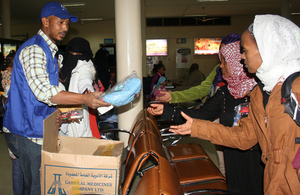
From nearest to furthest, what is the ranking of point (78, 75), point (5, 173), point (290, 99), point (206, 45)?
point (290, 99)
point (78, 75)
point (5, 173)
point (206, 45)

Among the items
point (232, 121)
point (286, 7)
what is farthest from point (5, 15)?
point (286, 7)

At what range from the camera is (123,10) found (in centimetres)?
285

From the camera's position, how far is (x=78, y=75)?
2.23m

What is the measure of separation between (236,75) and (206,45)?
460 inches

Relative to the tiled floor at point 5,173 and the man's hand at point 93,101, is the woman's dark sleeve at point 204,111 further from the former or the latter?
the tiled floor at point 5,173

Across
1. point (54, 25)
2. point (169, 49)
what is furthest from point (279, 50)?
point (169, 49)

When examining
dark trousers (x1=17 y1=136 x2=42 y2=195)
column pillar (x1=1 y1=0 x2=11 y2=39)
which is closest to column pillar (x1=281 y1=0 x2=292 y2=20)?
dark trousers (x1=17 y1=136 x2=42 y2=195)

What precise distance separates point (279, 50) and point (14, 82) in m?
1.65

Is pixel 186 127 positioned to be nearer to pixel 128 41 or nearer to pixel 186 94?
pixel 186 94

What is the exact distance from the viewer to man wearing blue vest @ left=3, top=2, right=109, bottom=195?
1381 millimetres

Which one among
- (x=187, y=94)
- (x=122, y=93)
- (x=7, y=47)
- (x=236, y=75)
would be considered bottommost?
(x=187, y=94)

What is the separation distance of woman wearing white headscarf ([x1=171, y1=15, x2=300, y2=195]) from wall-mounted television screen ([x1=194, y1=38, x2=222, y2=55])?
12100 mm

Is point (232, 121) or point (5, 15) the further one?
point (5, 15)

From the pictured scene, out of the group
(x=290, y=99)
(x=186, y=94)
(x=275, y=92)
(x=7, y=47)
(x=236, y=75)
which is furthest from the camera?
(x=7, y=47)
